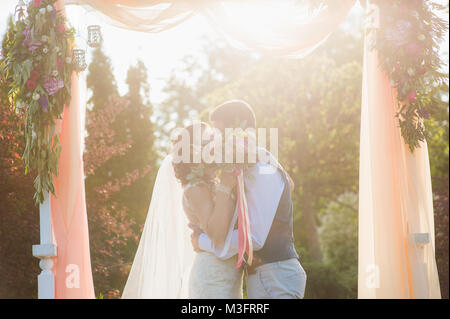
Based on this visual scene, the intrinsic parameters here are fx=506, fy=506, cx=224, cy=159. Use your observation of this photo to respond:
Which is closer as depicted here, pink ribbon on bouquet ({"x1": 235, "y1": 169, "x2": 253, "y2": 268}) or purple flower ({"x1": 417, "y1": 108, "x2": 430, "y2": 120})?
pink ribbon on bouquet ({"x1": 235, "y1": 169, "x2": 253, "y2": 268})

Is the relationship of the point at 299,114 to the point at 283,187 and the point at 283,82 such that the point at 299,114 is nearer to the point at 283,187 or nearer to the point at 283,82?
the point at 283,82

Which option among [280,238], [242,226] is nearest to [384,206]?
[280,238]

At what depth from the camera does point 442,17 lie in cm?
402

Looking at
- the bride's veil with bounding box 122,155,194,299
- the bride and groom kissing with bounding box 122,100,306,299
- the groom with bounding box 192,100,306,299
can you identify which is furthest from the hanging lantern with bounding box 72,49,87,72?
the groom with bounding box 192,100,306,299

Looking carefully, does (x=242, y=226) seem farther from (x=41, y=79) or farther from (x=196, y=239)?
(x=41, y=79)

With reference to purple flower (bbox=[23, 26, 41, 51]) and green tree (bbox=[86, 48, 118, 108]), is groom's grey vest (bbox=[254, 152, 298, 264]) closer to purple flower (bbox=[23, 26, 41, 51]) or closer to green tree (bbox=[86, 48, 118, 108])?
purple flower (bbox=[23, 26, 41, 51])

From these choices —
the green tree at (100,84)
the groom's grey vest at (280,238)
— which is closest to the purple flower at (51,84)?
Answer: the groom's grey vest at (280,238)

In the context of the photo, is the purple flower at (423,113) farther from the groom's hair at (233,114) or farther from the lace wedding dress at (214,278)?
the lace wedding dress at (214,278)

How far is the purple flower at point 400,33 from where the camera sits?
12.6ft

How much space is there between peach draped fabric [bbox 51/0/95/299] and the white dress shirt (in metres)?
1.08

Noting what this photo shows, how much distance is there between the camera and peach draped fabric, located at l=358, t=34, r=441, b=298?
12.1ft

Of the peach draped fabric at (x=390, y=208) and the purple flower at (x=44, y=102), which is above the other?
the purple flower at (x=44, y=102)

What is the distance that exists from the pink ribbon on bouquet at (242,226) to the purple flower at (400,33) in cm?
170

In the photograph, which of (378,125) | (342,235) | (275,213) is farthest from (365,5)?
(342,235)
